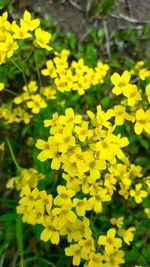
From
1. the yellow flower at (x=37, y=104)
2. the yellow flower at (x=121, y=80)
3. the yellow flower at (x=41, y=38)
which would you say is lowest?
the yellow flower at (x=121, y=80)

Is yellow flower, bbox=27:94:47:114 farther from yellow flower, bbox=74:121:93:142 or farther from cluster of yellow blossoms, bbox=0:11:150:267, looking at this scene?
yellow flower, bbox=74:121:93:142

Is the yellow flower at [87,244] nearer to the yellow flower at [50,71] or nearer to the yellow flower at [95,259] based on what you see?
the yellow flower at [95,259]

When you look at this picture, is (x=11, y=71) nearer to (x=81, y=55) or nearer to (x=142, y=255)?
(x=81, y=55)

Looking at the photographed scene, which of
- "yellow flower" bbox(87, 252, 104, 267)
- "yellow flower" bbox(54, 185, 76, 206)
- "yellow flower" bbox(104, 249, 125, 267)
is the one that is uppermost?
"yellow flower" bbox(54, 185, 76, 206)

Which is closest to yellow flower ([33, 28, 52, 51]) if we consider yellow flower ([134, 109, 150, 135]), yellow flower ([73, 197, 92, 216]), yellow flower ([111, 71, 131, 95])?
yellow flower ([111, 71, 131, 95])

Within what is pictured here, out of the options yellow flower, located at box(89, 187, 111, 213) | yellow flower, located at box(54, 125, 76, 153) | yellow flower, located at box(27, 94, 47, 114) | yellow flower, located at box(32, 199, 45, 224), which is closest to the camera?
yellow flower, located at box(54, 125, 76, 153)

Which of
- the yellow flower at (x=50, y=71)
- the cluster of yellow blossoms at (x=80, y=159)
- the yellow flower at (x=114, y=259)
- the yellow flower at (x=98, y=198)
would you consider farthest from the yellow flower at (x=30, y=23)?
the yellow flower at (x=114, y=259)

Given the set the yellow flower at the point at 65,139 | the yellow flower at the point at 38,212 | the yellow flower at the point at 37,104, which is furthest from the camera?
the yellow flower at the point at 37,104

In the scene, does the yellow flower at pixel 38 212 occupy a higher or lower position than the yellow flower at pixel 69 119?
lower

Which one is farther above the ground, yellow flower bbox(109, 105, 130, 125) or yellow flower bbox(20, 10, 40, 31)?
yellow flower bbox(20, 10, 40, 31)
